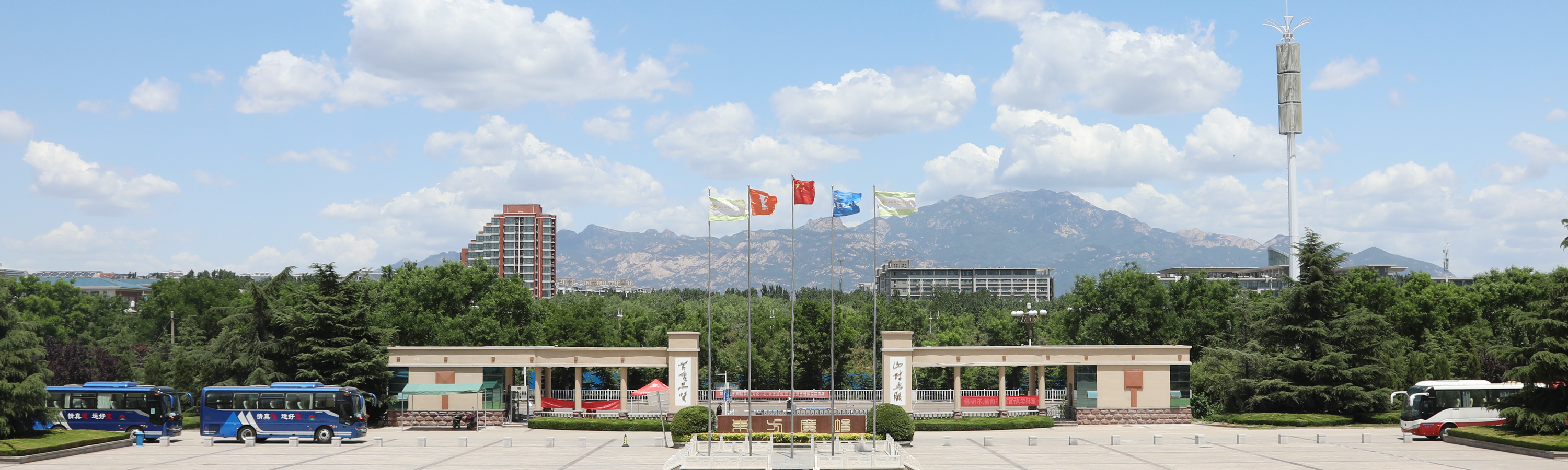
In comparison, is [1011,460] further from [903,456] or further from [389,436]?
[389,436]

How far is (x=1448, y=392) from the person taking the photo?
37.6 metres

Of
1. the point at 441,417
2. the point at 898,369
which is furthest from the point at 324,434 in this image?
the point at 898,369

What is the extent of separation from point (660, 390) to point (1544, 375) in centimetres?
3072

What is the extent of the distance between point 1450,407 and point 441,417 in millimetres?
38975

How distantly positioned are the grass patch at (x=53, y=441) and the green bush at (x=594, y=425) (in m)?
14.4

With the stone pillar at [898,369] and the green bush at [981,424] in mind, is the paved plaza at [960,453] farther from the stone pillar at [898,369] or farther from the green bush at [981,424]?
the stone pillar at [898,369]

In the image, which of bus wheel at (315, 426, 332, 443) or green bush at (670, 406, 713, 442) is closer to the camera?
green bush at (670, 406, 713, 442)

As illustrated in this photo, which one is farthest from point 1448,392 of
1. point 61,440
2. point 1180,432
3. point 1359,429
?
point 61,440

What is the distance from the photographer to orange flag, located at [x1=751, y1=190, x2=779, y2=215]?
35312mm

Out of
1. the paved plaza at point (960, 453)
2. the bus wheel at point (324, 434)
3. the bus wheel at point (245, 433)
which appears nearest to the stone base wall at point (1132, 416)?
the paved plaza at point (960, 453)

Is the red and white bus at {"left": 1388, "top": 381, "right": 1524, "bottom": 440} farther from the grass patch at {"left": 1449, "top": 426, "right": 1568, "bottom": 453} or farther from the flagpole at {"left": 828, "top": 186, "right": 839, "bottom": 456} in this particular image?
the flagpole at {"left": 828, "top": 186, "right": 839, "bottom": 456}

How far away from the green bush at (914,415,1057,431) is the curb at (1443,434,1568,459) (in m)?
13.9

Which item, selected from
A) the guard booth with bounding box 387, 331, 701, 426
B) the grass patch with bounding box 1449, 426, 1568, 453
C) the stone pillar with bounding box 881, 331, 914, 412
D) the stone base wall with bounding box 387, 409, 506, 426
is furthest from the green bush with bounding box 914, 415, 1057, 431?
the stone base wall with bounding box 387, 409, 506, 426

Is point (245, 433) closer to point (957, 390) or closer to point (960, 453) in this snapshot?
point (960, 453)
